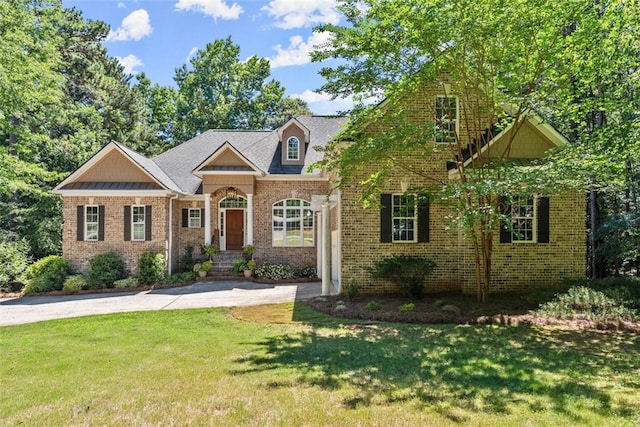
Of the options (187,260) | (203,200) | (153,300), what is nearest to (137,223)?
(187,260)

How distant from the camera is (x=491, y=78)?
380 inches

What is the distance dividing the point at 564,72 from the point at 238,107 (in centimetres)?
3217

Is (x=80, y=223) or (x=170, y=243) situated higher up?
(x=80, y=223)

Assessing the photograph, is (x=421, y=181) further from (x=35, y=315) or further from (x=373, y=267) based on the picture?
(x=35, y=315)

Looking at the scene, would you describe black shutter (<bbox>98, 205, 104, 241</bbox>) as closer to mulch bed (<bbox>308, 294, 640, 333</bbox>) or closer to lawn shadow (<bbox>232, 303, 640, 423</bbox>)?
mulch bed (<bbox>308, 294, 640, 333</bbox>)

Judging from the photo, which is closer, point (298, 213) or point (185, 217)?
point (298, 213)

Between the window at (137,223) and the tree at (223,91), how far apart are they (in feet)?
66.4

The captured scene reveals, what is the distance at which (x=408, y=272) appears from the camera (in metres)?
11.7

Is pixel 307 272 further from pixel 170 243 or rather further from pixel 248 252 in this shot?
pixel 170 243

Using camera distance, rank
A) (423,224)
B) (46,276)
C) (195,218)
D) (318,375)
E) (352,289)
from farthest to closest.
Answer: (195,218) < (46,276) < (423,224) < (352,289) < (318,375)

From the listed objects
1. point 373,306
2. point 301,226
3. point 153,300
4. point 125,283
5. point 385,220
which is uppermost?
point 385,220

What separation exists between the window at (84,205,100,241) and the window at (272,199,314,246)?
A: 7649 millimetres

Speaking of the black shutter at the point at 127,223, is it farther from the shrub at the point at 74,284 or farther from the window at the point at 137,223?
the shrub at the point at 74,284

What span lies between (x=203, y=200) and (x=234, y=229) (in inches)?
89.1
